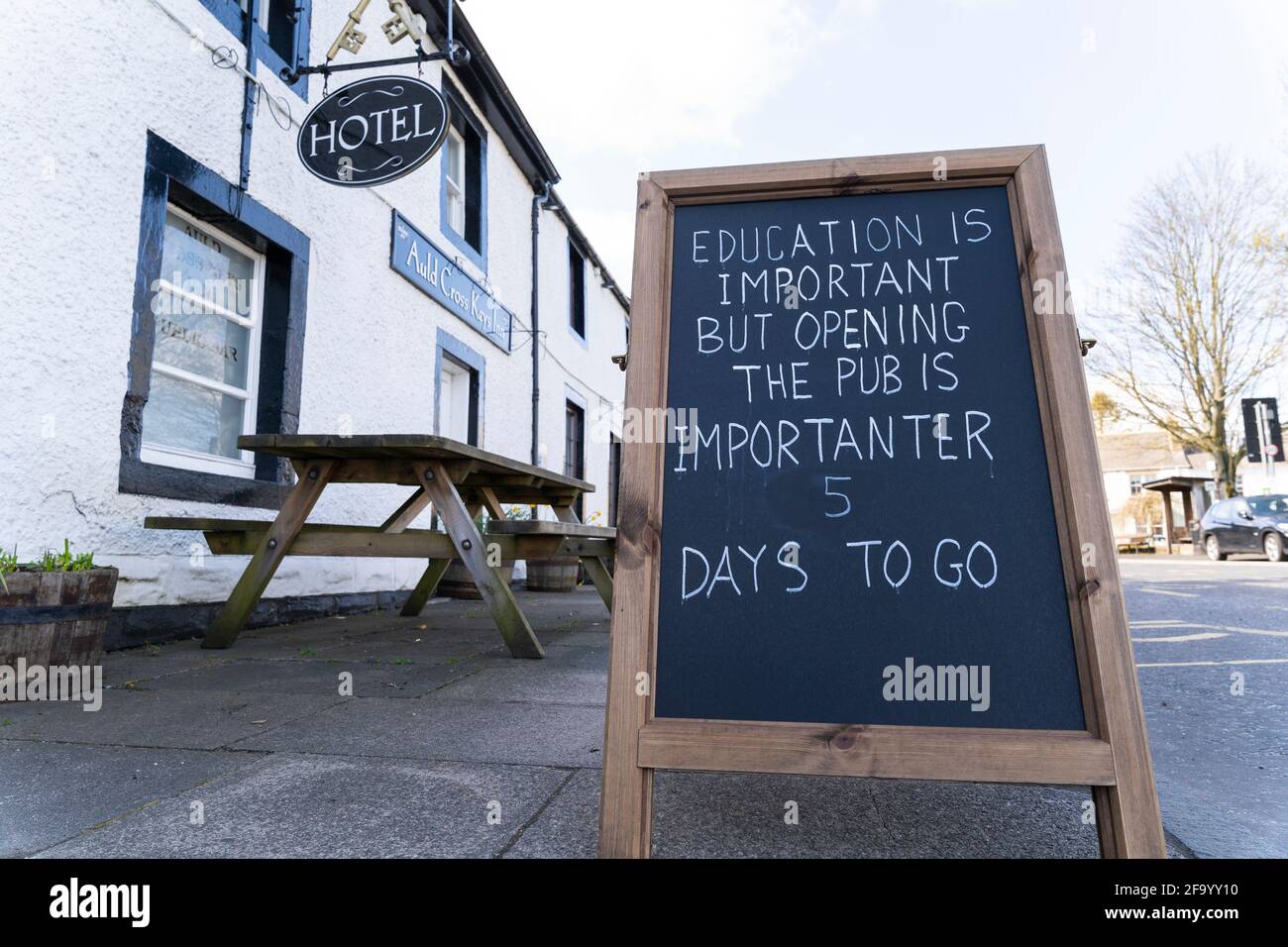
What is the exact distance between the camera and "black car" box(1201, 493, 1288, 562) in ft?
48.0

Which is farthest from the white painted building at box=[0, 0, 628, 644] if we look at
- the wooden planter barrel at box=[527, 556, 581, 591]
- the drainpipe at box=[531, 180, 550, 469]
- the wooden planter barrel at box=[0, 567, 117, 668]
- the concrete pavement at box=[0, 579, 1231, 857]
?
the drainpipe at box=[531, 180, 550, 469]

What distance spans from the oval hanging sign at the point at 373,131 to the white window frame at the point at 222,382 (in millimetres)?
776

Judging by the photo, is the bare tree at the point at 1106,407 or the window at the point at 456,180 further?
the bare tree at the point at 1106,407

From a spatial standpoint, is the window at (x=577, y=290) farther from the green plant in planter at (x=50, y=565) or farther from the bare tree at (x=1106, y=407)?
the bare tree at (x=1106, y=407)

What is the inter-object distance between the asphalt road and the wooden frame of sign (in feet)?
1.49

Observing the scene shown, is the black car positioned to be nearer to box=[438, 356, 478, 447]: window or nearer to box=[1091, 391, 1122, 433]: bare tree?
box=[1091, 391, 1122, 433]: bare tree

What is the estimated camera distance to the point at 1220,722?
8.63 ft

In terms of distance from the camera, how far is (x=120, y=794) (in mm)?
1777

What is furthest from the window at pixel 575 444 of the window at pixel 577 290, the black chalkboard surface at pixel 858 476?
the black chalkboard surface at pixel 858 476

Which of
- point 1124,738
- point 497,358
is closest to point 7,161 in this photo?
point 1124,738

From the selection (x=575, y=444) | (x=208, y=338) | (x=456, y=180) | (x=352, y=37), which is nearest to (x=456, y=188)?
(x=456, y=180)

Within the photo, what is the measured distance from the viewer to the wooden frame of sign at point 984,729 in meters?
1.32
